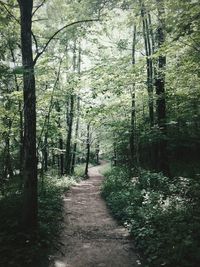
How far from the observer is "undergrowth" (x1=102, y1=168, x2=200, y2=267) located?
595 centimetres

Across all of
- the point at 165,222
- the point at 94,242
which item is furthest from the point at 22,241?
the point at 165,222

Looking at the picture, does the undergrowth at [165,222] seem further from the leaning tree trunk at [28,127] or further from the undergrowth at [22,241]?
the leaning tree trunk at [28,127]

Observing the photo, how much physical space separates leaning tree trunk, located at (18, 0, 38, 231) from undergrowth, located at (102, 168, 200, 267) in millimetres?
3062

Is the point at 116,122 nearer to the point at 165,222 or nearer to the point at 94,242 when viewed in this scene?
the point at 94,242

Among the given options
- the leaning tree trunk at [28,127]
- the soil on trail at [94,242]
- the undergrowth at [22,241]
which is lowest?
the soil on trail at [94,242]

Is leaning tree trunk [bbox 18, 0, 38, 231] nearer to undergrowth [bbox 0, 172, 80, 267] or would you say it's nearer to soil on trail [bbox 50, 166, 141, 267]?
undergrowth [bbox 0, 172, 80, 267]

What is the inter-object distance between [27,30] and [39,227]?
5419 millimetres

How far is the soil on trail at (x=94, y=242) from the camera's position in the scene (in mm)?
6777

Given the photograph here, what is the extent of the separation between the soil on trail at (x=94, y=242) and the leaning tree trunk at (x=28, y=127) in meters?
1.33

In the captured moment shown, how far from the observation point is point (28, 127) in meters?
7.65

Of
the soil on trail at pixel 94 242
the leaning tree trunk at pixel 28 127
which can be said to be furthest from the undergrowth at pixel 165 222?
the leaning tree trunk at pixel 28 127

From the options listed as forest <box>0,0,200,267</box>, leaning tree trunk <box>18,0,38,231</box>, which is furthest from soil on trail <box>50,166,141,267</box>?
leaning tree trunk <box>18,0,38,231</box>

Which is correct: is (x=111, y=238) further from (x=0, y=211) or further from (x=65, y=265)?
(x=0, y=211)

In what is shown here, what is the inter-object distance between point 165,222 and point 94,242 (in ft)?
7.14
